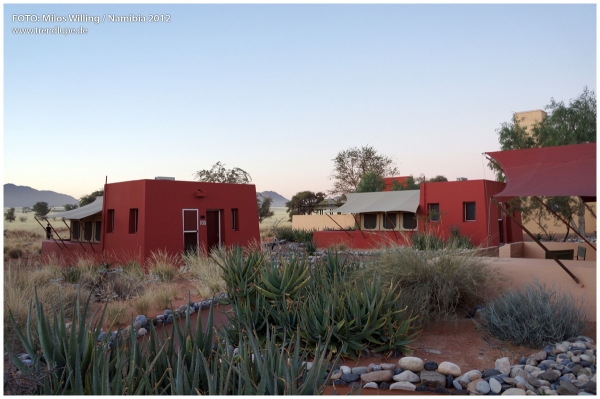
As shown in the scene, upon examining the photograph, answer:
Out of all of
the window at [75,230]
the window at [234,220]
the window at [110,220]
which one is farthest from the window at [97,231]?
the window at [234,220]

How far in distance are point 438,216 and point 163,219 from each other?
37.7 ft

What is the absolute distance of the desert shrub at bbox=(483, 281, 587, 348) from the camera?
6.46 metres

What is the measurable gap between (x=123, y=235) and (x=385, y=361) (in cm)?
1417

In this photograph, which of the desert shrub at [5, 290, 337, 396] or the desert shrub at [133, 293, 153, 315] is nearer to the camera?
the desert shrub at [5, 290, 337, 396]

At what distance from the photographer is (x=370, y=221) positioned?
24797mm

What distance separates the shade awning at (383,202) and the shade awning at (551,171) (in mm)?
12631

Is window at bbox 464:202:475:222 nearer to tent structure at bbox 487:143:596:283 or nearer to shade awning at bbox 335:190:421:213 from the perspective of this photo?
shade awning at bbox 335:190:421:213

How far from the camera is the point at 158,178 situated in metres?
17.8

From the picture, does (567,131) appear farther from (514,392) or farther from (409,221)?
(514,392)

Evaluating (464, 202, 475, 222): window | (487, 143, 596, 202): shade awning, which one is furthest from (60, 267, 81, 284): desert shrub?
(464, 202, 475, 222): window

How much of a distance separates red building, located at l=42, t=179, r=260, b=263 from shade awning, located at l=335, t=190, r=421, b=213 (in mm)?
5321

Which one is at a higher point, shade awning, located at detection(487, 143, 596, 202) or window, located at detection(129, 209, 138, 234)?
shade awning, located at detection(487, 143, 596, 202)

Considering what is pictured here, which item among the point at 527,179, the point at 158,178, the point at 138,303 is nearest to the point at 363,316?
the point at 527,179

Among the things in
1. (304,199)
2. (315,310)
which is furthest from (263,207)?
(315,310)
